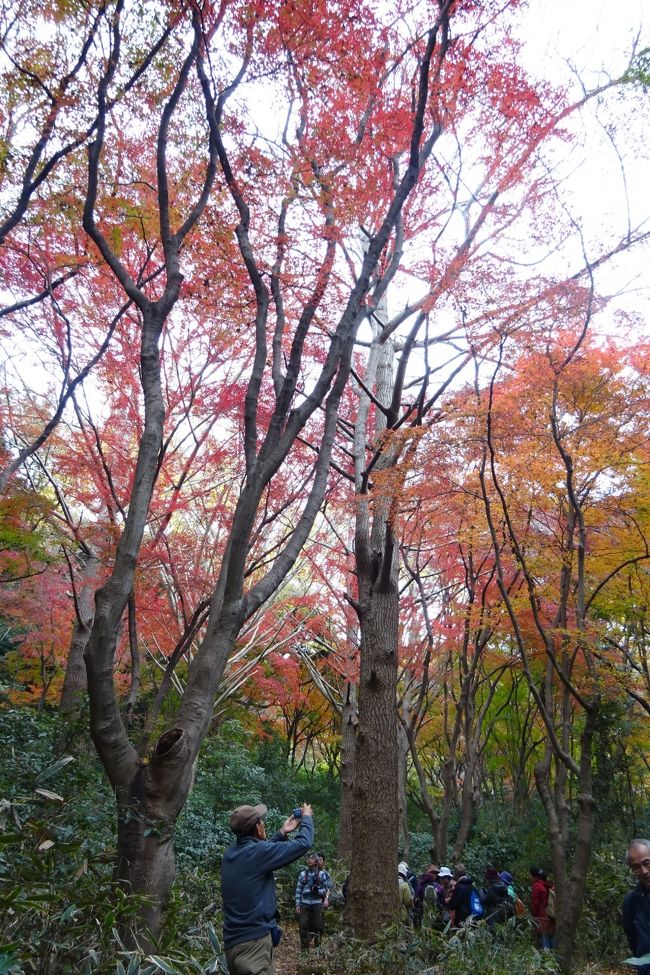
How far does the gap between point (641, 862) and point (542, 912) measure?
19.9 feet

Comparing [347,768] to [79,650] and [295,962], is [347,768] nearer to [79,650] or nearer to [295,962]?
[295,962]

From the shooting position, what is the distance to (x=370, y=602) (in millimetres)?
7094

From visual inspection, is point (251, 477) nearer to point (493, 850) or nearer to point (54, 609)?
point (54, 609)

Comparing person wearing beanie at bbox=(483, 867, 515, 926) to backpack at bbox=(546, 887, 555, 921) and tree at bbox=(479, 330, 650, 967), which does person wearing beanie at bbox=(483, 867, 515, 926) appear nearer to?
backpack at bbox=(546, 887, 555, 921)

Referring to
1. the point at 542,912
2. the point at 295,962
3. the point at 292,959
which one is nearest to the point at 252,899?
the point at 295,962

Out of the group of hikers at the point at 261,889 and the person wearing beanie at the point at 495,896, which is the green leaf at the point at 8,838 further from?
the person wearing beanie at the point at 495,896

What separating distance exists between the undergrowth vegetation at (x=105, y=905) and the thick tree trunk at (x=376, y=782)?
35 centimetres

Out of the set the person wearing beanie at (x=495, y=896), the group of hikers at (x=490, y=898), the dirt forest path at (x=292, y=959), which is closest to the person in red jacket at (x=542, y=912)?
the group of hikers at (x=490, y=898)

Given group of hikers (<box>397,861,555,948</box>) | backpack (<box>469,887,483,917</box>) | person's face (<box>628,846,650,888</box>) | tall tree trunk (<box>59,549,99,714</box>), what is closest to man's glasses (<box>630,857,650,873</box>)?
person's face (<box>628,846,650,888</box>)

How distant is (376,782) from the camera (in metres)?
6.34

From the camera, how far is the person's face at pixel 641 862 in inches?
135

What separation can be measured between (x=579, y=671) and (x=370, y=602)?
233 inches

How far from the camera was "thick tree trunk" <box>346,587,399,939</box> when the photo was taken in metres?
6.00

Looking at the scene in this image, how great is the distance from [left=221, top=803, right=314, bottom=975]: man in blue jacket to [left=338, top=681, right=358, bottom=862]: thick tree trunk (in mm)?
7957
